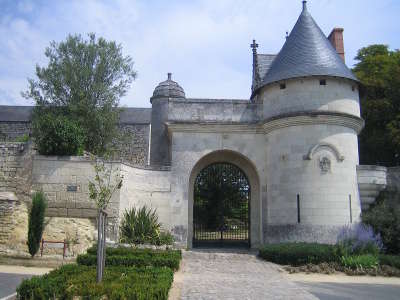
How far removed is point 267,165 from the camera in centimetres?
1495

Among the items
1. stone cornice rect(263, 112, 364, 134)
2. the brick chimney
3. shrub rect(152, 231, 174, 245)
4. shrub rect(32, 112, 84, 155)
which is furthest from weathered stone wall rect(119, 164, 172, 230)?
the brick chimney

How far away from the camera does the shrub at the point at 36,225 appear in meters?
11.3

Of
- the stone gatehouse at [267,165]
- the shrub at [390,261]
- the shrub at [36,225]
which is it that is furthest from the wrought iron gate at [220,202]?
the shrub at [36,225]

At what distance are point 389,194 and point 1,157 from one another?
14386mm

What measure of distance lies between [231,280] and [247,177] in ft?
25.9

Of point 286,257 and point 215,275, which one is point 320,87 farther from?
point 215,275

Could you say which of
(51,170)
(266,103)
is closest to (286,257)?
(266,103)

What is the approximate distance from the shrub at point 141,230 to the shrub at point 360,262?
20.0ft

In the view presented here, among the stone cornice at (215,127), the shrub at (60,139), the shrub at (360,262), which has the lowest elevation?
the shrub at (360,262)

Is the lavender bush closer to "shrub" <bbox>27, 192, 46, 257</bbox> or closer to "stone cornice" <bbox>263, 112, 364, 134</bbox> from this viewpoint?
"stone cornice" <bbox>263, 112, 364, 134</bbox>

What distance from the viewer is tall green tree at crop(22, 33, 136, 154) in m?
20.0

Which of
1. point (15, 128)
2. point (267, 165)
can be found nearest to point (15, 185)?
point (267, 165)

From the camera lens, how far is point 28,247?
37.8 feet

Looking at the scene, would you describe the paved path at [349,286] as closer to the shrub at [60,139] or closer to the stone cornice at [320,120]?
the stone cornice at [320,120]
